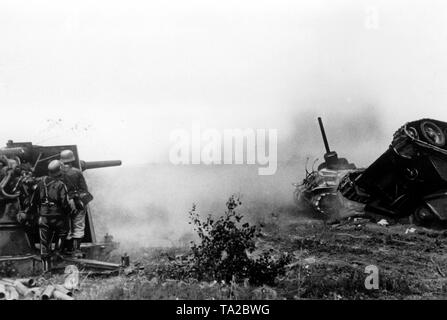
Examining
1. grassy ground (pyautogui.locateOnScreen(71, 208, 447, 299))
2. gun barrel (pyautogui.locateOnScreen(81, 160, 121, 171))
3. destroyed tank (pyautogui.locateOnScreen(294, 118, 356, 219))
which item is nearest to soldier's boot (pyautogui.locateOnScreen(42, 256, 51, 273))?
grassy ground (pyautogui.locateOnScreen(71, 208, 447, 299))

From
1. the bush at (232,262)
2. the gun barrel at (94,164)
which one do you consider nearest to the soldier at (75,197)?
the gun barrel at (94,164)

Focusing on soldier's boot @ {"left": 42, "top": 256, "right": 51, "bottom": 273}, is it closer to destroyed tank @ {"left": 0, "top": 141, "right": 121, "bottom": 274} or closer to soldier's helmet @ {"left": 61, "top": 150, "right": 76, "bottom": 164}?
destroyed tank @ {"left": 0, "top": 141, "right": 121, "bottom": 274}

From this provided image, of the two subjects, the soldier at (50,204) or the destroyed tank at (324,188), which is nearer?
the soldier at (50,204)

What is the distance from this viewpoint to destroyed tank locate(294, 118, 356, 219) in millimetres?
13586

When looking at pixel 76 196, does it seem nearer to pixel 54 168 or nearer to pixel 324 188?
pixel 54 168

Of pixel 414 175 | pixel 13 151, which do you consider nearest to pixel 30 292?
pixel 13 151

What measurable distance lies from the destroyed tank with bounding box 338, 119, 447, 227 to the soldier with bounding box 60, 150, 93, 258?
22.0 ft

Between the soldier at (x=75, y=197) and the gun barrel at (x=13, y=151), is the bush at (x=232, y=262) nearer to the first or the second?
the soldier at (x=75, y=197)

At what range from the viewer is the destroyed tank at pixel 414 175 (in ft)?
34.1

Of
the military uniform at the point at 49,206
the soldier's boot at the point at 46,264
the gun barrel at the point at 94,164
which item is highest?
the gun barrel at the point at 94,164
